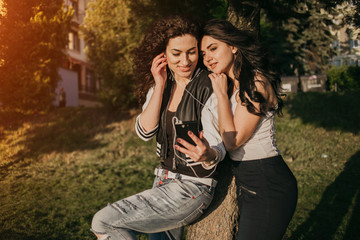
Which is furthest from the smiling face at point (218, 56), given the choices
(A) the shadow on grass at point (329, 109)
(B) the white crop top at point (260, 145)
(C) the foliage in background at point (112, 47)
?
(C) the foliage in background at point (112, 47)

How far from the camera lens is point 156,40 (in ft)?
9.23

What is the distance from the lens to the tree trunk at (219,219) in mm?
2684

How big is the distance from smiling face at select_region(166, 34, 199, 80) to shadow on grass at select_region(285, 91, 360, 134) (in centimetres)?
939

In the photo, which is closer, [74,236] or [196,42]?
[196,42]

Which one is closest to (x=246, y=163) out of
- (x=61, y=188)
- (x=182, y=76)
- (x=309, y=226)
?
(x=182, y=76)

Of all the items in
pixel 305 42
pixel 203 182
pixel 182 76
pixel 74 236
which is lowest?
pixel 74 236

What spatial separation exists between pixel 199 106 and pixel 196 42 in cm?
59

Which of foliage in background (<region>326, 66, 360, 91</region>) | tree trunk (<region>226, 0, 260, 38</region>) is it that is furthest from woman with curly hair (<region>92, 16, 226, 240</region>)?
foliage in background (<region>326, 66, 360, 91</region>)

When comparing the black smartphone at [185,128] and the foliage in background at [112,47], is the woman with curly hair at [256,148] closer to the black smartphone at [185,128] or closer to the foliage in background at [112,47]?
the black smartphone at [185,128]

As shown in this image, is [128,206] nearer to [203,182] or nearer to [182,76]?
[203,182]

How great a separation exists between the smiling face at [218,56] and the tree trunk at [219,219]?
75cm

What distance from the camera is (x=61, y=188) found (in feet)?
26.1

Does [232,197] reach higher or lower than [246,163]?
lower

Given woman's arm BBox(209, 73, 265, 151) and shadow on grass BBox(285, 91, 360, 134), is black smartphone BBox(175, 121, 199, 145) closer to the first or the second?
woman's arm BBox(209, 73, 265, 151)
